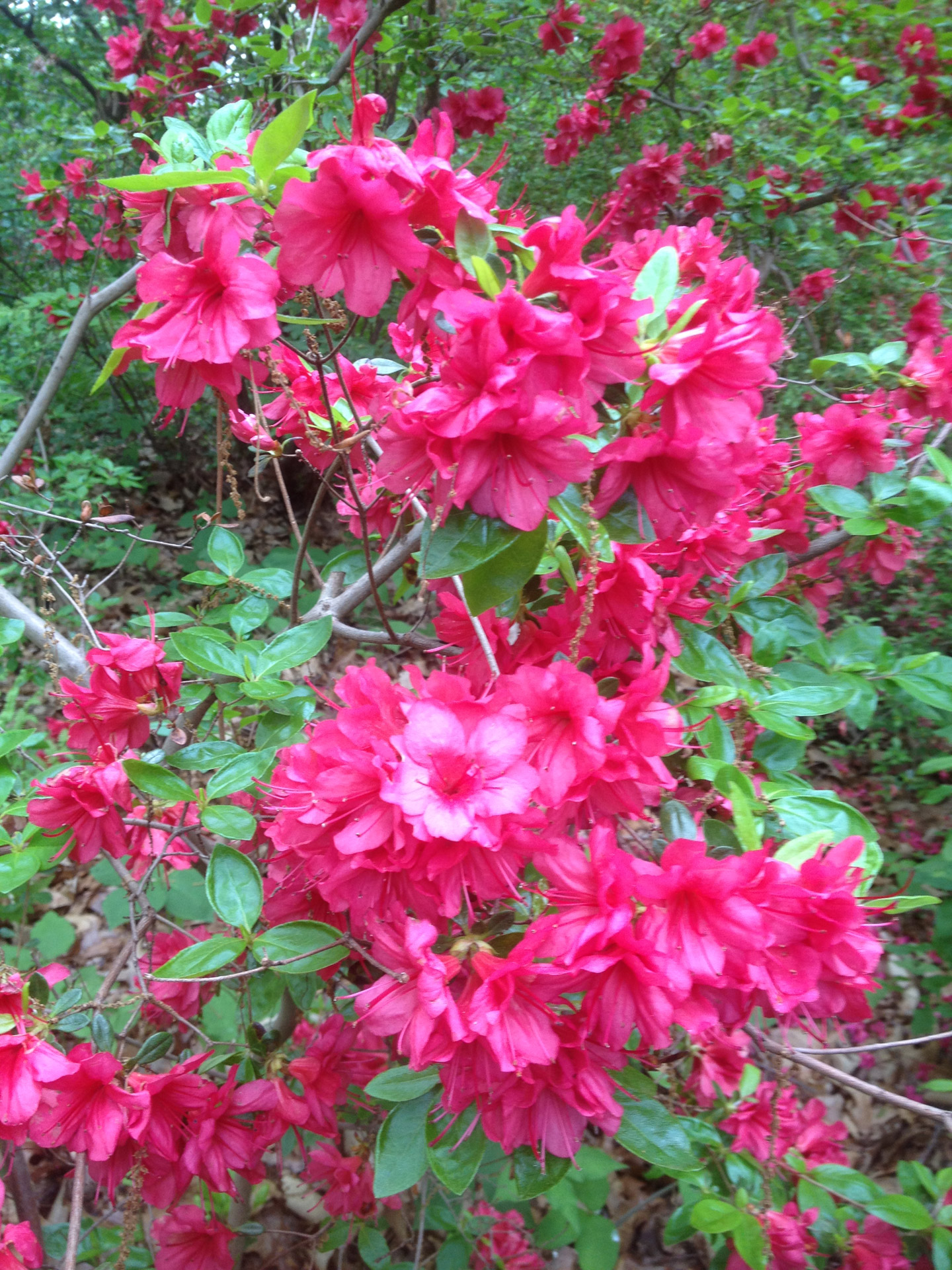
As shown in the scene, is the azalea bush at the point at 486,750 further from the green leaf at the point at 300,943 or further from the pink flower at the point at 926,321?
the pink flower at the point at 926,321

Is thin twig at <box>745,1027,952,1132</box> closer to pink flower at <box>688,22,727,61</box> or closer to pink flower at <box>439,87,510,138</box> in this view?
pink flower at <box>439,87,510,138</box>

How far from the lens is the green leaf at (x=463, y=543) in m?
0.66

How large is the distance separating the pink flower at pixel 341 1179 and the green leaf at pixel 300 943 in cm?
75

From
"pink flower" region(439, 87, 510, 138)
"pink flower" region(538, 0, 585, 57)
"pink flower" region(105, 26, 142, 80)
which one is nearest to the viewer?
"pink flower" region(538, 0, 585, 57)

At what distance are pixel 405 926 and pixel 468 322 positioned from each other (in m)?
0.46

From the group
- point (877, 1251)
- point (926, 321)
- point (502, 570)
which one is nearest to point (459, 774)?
point (502, 570)

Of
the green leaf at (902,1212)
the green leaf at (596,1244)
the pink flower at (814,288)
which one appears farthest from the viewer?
the pink flower at (814,288)

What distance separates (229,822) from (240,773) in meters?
0.05

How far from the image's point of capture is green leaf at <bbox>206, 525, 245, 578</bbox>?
1.16 meters

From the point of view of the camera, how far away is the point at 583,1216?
1.62 m

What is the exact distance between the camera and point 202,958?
0.82 meters

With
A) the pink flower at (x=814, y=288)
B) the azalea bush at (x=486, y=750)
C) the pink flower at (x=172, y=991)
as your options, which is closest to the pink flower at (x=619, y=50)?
the pink flower at (x=814, y=288)

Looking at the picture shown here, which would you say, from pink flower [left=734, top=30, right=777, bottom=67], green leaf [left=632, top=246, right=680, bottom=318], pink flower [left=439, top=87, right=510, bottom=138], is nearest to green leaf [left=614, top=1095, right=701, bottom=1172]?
green leaf [left=632, top=246, right=680, bottom=318]

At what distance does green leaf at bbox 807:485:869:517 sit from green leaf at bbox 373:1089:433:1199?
91 cm
